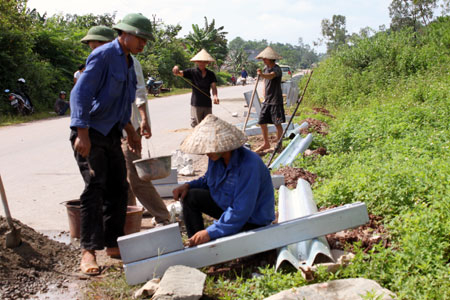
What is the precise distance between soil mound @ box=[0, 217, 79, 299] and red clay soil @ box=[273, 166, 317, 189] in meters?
2.72

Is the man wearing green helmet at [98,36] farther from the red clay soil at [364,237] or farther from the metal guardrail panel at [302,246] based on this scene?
the red clay soil at [364,237]

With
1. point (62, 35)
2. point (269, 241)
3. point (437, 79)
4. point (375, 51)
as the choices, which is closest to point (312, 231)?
point (269, 241)

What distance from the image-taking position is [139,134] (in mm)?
5004

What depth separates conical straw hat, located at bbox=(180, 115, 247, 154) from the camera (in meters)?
3.55

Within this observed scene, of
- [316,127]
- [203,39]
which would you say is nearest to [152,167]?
[316,127]

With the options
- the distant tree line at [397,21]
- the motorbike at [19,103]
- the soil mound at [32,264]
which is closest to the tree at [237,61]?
the distant tree line at [397,21]

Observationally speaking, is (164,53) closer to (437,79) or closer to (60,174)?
(437,79)

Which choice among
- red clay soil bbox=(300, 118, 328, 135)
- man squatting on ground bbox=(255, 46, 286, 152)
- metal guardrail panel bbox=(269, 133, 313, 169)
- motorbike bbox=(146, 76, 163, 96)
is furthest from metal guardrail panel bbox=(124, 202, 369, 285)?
motorbike bbox=(146, 76, 163, 96)

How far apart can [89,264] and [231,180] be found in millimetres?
1330

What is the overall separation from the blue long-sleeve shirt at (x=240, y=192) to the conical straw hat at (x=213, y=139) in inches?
5.0

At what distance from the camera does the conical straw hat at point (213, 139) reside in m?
3.55

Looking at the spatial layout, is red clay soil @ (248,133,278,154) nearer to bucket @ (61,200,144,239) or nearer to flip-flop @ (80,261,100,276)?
bucket @ (61,200,144,239)

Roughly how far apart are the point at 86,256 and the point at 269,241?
149cm

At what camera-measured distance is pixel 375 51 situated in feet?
63.5
